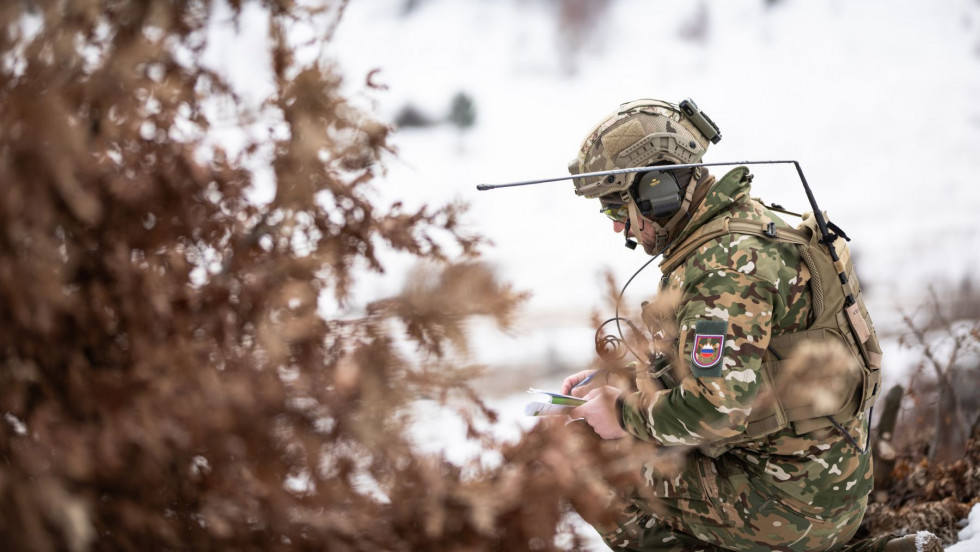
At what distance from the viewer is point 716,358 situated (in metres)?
2.25

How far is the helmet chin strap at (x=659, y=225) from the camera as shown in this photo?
2613mm

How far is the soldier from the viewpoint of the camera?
230cm

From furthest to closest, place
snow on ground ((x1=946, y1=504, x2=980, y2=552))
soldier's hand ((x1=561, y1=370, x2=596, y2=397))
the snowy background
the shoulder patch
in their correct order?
the snowy background
snow on ground ((x1=946, y1=504, x2=980, y2=552))
soldier's hand ((x1=561, y1=370, x2=596, y2=397))
the shoulder patch

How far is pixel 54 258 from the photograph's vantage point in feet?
3.89

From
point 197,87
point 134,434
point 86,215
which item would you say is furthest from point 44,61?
point 134,434

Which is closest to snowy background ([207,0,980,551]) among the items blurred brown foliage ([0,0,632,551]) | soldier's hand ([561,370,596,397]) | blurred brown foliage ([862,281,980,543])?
blurred brown foliage ([862,281,980,543])

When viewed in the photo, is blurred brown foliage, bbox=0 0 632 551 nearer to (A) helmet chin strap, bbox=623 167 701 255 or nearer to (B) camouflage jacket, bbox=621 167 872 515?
(B) camouflage jacket, bbox=621 167 872 515

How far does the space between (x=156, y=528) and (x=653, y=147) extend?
6.14ft

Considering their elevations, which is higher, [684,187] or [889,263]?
[889,263]

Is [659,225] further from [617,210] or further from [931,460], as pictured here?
[931,460]

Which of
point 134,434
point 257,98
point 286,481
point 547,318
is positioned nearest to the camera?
point 134,434

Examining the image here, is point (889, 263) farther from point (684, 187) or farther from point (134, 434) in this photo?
point (134, 434)

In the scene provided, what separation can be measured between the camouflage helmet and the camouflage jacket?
0.18 meters

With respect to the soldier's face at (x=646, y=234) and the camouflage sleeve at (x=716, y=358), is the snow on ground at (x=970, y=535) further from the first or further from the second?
the soldier's face at (x=646, y=234)
